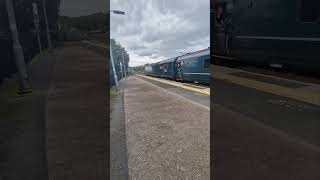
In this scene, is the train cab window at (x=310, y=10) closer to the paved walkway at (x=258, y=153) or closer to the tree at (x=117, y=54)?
the paved walkway at (x=258, y=153)

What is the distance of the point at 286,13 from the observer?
19.2 feet

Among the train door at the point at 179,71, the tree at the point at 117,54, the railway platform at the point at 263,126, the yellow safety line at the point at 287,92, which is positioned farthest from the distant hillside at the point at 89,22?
the train door at the point at 179,71

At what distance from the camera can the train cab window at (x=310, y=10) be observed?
15.5 feet

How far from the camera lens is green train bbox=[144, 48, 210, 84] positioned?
49.2 feet

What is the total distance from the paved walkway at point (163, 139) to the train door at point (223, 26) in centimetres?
125

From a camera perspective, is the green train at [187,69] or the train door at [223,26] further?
the green train at [187,69]

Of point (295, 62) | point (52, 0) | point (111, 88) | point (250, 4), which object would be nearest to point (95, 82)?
point (111, 88)

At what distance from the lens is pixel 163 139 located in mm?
4844

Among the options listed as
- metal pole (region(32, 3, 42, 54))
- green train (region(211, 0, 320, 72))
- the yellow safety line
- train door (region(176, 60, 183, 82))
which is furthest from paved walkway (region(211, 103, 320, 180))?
train door (region(176, 60, 183, 82))

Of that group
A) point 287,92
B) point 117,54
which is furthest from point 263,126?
point 117,54

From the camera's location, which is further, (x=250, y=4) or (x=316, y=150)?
(x=250, y=4)

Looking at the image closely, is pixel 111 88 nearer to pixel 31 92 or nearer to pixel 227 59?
pixel 31 92

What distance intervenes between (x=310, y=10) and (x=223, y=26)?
4.68 feet

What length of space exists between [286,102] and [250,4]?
221cm
